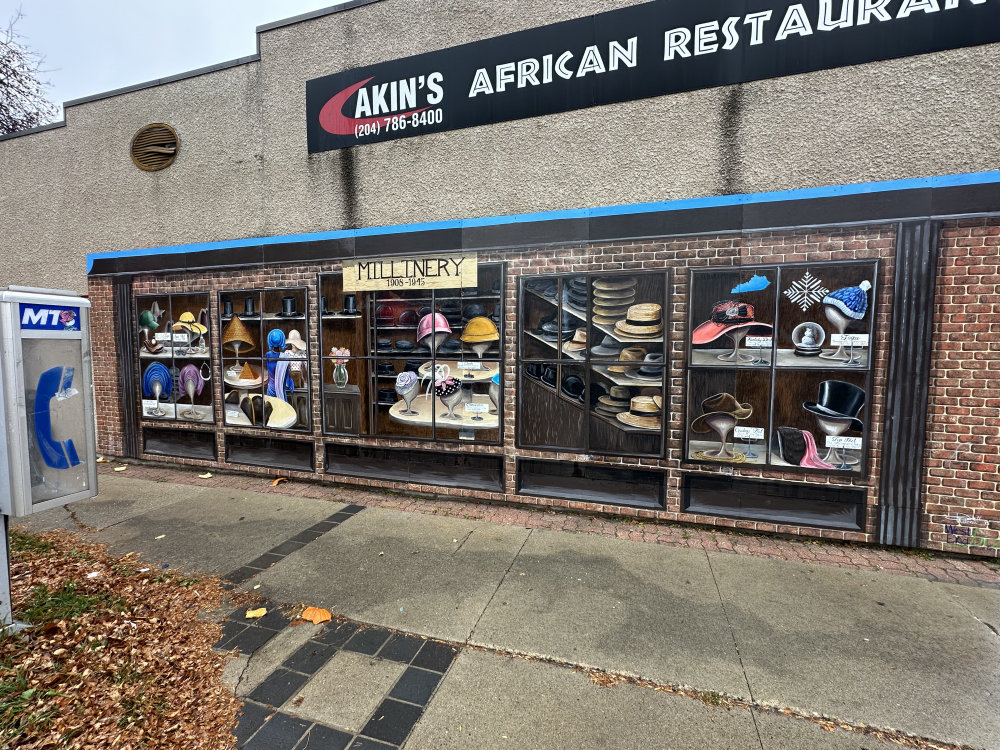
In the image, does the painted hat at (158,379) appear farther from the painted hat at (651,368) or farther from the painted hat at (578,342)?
the painted hat at (651,368)

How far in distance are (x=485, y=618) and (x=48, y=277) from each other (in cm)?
1032

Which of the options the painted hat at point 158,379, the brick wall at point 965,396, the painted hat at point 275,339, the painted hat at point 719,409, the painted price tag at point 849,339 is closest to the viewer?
the brick wall at point 965,396

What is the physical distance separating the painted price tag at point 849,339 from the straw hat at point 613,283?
2119mm

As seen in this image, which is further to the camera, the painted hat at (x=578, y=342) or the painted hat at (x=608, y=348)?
the painted hat at (x=578, y=342)

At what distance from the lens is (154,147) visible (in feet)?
24.1

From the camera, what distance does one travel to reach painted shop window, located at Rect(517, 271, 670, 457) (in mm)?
5219

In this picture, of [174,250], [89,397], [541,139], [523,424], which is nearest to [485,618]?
[523,424]

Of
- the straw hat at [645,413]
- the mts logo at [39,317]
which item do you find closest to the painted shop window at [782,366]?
the straw hat at [645,413]

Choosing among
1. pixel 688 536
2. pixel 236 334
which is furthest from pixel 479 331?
pixel 236 334

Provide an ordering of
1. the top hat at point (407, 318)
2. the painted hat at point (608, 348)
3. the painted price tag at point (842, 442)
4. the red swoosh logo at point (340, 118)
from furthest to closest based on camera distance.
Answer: the red swoosh logo at point (340, 118) < the top hat at point (407, 318) < the painted hat at point (608, 348) < the painted price tag at point (842, 442)

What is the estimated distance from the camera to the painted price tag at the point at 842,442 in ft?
15.4

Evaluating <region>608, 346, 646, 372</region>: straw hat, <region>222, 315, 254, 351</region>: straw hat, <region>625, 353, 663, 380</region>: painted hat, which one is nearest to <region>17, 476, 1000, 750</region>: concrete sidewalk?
<region>625, 353, 663, 380</region>: painted hat

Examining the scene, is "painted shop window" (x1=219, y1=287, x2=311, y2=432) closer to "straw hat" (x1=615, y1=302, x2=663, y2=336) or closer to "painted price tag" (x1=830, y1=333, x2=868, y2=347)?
"straw hat" (x1=615, y1=302, x2=663, y2=336)

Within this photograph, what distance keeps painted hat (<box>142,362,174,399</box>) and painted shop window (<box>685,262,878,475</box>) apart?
812 centimetres
